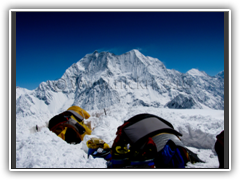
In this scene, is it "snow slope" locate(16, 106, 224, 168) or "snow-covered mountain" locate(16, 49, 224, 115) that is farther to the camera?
"snow-covered mountain" locate(16, 49, 224, 115)

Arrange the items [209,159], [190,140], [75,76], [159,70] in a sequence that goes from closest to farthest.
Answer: [209,159]
[190,140]
[159,70]
[75,76]

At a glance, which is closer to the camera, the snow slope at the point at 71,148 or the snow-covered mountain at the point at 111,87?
the snow slope at the point at 71,148

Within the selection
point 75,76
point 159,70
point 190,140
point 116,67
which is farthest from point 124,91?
point 190,140

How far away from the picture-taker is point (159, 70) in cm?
12412

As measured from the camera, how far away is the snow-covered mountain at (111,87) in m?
99.6

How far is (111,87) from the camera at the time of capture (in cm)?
10612

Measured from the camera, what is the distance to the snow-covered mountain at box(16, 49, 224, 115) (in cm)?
9962

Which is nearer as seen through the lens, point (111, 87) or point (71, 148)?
point (71, 148)

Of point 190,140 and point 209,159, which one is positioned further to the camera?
point 190,140

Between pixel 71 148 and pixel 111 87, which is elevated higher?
pixel 111 87
